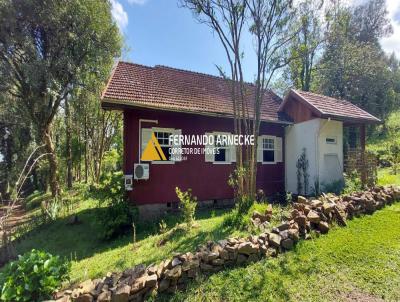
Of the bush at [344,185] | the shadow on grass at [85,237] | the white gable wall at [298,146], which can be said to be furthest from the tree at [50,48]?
the bush at [344,185]

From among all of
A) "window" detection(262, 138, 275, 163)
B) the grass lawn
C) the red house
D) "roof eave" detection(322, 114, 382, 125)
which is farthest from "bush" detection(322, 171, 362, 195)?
the grass lawn

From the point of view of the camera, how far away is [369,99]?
20.5m

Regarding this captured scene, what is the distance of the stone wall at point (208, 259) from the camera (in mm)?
3381

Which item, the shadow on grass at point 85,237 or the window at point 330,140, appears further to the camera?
the window at point 330,140

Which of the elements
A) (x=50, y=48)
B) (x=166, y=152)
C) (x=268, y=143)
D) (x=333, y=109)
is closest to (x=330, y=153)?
(x=333, y=109)

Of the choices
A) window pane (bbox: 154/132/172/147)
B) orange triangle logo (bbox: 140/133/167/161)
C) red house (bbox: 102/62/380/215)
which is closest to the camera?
red house (bbox: 102/62/380/215)

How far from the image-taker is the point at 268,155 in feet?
36.4

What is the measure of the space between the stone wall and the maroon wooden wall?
14.8 feet

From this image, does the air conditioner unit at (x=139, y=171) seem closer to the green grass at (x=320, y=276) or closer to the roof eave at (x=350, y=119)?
the green grass at (x=320, y=276)

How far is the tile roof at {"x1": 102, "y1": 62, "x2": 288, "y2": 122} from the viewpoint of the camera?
324 inches

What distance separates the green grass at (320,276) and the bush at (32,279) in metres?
1.69

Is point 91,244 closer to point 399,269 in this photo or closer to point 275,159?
point 399,269

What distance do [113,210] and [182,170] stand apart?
9.37 ft

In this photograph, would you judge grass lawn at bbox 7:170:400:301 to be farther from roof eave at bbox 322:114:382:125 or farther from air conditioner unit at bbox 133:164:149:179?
roof eave at bbox 322:114:382:125
